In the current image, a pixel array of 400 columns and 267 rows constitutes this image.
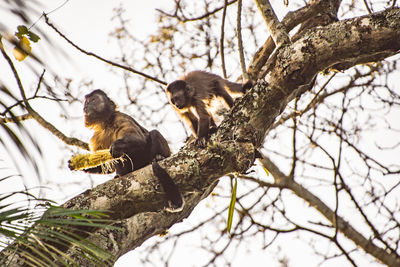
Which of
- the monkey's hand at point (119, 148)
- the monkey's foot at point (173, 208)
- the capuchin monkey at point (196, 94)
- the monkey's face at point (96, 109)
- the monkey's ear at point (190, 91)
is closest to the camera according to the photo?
the monkey's foot at point (173, 208)

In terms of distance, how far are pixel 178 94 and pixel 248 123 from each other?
2691mm

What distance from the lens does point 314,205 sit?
6.56m

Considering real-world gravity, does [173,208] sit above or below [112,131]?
below

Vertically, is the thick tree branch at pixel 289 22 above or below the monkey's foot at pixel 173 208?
above

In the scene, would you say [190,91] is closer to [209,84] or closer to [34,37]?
[209,84]

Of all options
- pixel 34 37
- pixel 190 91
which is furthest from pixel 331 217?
pixel 34 37

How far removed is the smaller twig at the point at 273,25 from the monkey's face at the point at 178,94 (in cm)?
210

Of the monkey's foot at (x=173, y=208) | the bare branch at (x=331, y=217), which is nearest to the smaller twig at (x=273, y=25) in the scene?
the monkey's foot at (x=173, y=208)

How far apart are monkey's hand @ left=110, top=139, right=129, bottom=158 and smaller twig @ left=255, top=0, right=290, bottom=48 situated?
6.08 ft

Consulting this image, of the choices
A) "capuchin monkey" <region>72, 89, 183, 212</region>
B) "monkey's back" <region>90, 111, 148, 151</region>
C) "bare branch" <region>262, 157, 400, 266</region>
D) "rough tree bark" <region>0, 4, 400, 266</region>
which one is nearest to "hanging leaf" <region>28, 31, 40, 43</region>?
"rough tree bark" <region>0, 4, 400, 266</region>

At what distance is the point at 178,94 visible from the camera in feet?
18.9

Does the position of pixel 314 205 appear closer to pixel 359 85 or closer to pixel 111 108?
→ pixel 359 85

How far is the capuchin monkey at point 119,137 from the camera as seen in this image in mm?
4508

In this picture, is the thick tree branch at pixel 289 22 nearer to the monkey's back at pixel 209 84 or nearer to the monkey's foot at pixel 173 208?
the monkey's back at pixel 209 84
